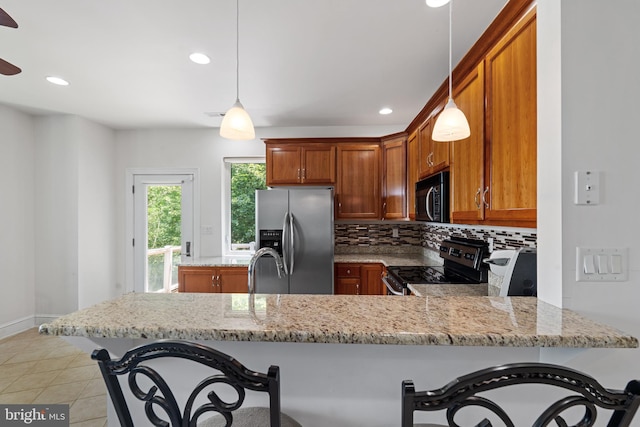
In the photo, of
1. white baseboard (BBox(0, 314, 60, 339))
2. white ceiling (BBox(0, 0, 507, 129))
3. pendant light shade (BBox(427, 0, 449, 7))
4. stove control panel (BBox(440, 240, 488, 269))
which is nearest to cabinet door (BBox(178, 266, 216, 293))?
white baseboard (BBox(0, 314, 60, 339))

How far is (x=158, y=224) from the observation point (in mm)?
4004

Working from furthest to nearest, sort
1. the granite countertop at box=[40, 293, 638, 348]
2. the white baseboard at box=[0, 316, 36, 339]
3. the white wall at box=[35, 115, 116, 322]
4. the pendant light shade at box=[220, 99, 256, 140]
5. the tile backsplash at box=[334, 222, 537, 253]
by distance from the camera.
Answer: the tile backsplash at box=[334, 222, 537, 253] → the white wall at box=[35, 115, 116, 322] → the white baseboard at box=[0, 316, 36, 339] → the pendant light shade at box=[220, 99, 256, 140] → the granite countertop at box=[40, 293, 638, 348]

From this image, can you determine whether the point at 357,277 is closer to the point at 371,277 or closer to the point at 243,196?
the point at 371,277

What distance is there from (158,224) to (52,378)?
200 centimetres

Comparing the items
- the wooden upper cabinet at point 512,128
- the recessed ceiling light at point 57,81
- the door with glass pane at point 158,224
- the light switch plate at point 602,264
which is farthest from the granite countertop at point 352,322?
the door with glass pane at point 158,224

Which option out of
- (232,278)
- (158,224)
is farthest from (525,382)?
(158,224)

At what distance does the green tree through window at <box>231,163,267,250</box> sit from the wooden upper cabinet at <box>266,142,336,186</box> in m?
0.56

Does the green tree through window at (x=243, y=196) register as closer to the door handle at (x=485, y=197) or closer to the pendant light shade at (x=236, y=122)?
the pendant light shade at (x=236, y=122)

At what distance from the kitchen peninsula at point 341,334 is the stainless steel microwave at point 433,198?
126 centimetres

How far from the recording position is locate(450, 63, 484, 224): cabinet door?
1.71 meters

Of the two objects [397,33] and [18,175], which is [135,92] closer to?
[18,175]

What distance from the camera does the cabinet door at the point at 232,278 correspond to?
329 centimetres

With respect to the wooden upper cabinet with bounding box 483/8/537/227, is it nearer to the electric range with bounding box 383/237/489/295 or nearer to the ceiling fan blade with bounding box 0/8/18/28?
the electric range with bounding box 383/237/489/295

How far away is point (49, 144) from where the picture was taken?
3.47m
